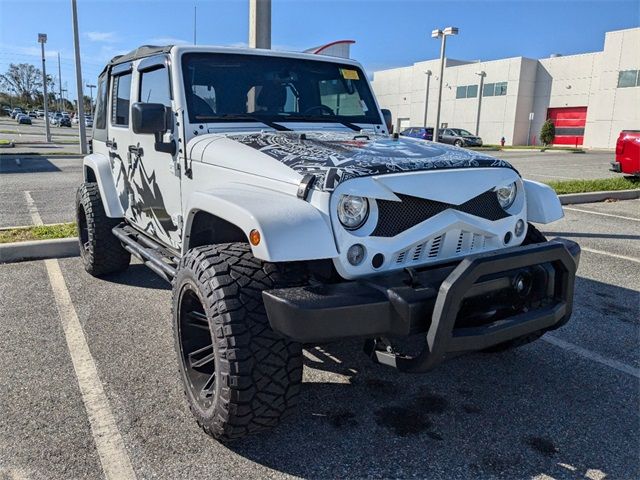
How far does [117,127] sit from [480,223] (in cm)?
344

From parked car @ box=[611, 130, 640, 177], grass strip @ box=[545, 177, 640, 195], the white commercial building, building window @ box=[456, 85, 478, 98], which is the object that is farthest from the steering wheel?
building window @ box=[456, 85, 478, 98]

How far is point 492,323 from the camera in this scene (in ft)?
8.52

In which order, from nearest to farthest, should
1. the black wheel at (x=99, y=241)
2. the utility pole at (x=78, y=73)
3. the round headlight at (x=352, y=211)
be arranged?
the round headlight at (x=352, y=211), the black wheel at (x=99, y=241), the utility pole at (x=78, y=73)

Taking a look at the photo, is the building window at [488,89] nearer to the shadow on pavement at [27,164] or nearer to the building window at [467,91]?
the building window at [467,91]

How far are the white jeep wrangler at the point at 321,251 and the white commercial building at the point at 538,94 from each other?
112 feet

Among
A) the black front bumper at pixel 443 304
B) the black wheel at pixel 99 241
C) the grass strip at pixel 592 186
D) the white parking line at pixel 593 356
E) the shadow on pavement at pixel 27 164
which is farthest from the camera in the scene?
the shadow on pavement at pixel 27 164

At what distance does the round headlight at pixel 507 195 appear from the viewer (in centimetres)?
305

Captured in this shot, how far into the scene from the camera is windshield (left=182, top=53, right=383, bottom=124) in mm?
3650

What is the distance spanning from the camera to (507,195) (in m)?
3.09

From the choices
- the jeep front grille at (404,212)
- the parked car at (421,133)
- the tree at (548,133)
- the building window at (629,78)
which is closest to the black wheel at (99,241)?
the jeep front grille at (404,212)

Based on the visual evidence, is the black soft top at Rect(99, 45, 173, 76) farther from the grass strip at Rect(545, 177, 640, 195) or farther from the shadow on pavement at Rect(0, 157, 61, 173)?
the shadow on pavement at Rect(0, 157, 61, 173)

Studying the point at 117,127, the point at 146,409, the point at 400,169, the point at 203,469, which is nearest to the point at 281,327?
the point at 203,469

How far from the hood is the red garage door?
43228 millimetres

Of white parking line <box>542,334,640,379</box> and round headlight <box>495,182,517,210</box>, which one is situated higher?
round headlight <box>495,182,517,210</box>
